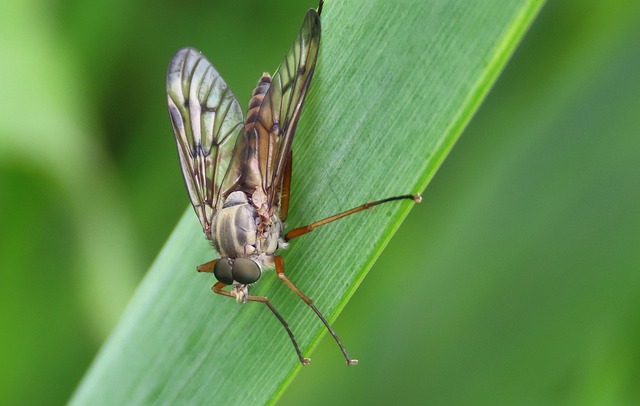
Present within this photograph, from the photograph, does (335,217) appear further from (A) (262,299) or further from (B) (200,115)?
(B) (200,115)

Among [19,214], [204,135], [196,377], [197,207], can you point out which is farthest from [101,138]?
[196,377]

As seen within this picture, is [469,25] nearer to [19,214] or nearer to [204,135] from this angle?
[204,135]

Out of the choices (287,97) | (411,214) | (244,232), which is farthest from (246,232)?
(411,214)

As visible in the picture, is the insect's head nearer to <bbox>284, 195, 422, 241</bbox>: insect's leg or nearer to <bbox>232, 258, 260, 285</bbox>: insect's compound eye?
<bbox>232, 258, 260, 285</bbox>: insect's compound eye

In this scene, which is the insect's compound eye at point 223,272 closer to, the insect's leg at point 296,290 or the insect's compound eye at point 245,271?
the insect's compound eye at point 245,271

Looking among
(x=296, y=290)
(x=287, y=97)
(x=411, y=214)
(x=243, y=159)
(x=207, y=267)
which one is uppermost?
(x=287, y=97)

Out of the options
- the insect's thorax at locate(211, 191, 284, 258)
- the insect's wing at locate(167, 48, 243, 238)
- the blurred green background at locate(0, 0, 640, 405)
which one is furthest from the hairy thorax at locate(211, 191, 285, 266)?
the blurred green background at locate(0, 0, 640, 405)

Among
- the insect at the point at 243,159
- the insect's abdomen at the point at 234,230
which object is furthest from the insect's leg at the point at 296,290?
the insect's abdomen at the point at 234,230
